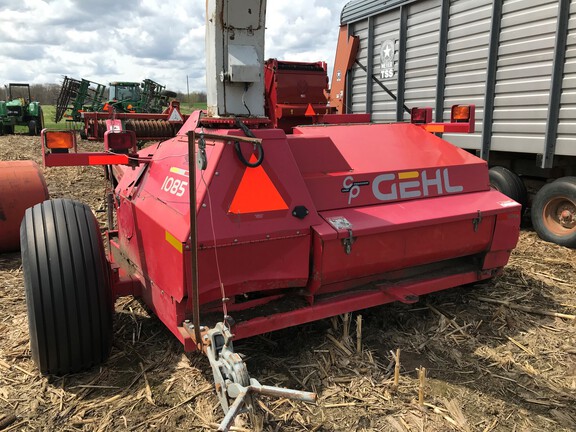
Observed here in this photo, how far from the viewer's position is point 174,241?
261 centimetres

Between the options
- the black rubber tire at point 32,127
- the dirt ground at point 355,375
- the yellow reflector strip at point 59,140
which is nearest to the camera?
the dirt ground at point 355,375

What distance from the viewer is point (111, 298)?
2.91m

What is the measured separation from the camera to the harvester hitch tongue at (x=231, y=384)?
5.46ft

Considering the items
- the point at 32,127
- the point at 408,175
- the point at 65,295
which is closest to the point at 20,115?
the point at 32,127

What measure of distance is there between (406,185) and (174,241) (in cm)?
166

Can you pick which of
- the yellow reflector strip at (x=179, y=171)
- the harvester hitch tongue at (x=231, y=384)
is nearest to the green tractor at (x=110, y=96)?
the yellow reflector strip at (x=179, y=171)

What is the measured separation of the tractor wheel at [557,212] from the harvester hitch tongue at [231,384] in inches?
173

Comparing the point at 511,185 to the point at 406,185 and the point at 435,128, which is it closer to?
the point at 435,128

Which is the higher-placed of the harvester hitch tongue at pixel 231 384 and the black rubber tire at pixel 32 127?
the black rubber tire at pixel 32 127

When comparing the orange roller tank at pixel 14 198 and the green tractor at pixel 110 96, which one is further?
the green tractor at pixel 110 96

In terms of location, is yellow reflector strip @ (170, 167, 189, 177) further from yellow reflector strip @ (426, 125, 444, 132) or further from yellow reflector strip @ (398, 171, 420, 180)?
yellow reflector strip @ (426, 125, 444, 132)

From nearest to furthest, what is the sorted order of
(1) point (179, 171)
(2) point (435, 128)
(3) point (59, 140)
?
(3) point (59, 140), (1) point (179, 171), (2) point (435, 128)

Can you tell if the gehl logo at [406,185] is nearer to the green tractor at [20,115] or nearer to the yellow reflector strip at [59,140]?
the yellow reflector strip at [59,140]

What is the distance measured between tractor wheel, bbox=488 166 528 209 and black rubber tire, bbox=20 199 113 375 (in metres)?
4.62
